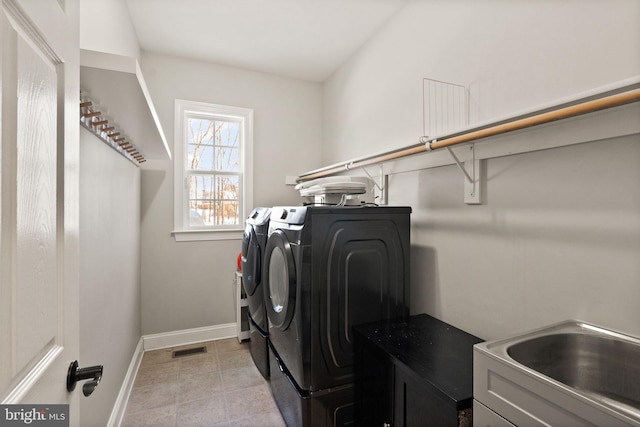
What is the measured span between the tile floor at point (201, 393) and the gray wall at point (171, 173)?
1.51ft

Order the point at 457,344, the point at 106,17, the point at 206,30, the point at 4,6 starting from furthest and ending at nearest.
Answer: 1. the point at 206,30
2. the point at 106,17
3. the point at 457,344
4. the point at 4,6

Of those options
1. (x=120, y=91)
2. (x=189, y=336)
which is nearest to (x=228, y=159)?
(x=189, y=336)

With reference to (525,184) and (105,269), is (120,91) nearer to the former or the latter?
(105,269)

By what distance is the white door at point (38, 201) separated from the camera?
0.48 m

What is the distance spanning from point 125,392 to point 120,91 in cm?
208

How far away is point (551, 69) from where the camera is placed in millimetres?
1351

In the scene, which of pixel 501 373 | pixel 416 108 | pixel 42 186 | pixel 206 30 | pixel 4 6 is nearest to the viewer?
pixel 4 6

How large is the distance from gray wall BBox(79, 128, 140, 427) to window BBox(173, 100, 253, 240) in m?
0.69

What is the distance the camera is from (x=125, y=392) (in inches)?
84.6

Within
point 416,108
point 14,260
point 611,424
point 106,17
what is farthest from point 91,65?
point 416,108

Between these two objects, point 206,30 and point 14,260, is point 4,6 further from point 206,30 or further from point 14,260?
point 206,30

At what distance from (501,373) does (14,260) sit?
3.93ft

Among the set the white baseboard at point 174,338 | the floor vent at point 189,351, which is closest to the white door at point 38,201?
the white baseboard at point 174,338

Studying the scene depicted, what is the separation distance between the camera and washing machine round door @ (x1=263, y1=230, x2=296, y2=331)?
5.59ft
